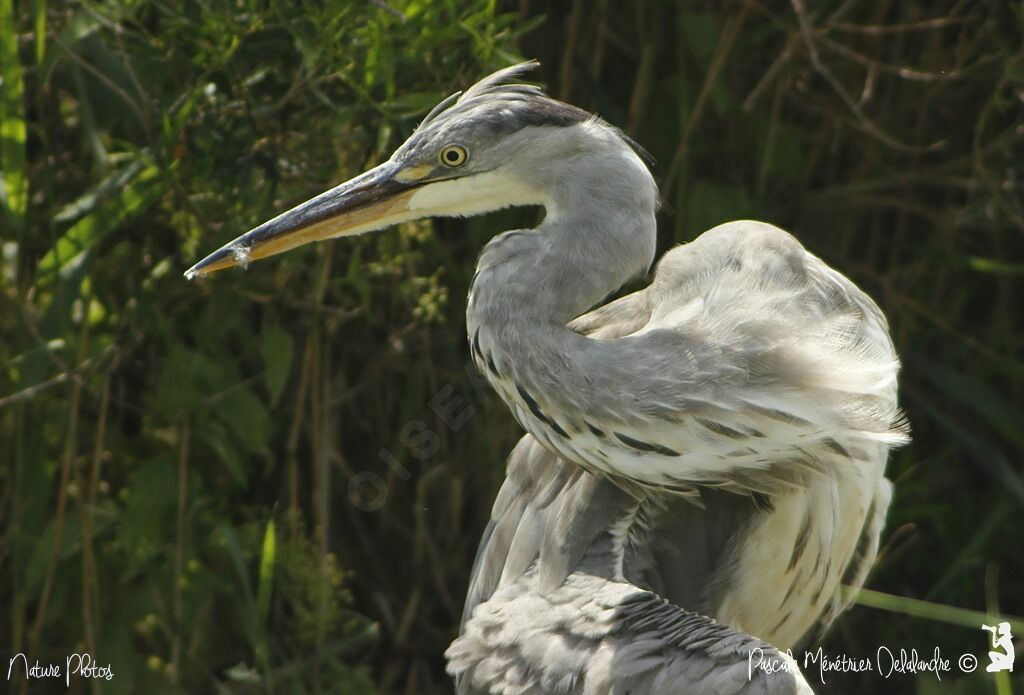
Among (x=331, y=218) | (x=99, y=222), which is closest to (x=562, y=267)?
(x=331, y=218)

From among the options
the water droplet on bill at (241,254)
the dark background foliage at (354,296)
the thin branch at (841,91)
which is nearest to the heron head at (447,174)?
the water droplet on bill at (241,254)

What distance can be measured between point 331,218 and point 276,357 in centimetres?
73

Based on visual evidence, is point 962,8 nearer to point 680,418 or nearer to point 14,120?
point 680,418

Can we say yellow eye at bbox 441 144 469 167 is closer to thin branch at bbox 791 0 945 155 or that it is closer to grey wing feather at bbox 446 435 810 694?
grey wing feather at bbox 446 435 810 694

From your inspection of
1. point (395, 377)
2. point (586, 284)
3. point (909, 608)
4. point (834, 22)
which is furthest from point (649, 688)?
point (834, 22)

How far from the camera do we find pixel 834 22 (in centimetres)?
297

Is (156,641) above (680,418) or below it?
below

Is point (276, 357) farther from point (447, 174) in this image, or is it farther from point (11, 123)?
point (447, 174)

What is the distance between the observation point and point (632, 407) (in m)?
1.85

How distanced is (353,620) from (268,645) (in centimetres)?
20

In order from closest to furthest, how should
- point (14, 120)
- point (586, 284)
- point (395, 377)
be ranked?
point (586, 284)
point (14, 120)
point (395, 377)

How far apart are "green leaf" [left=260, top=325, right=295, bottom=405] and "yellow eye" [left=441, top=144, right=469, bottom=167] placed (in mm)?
817

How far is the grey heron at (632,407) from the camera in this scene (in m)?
1.86

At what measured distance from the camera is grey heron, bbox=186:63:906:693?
73.2 inches
